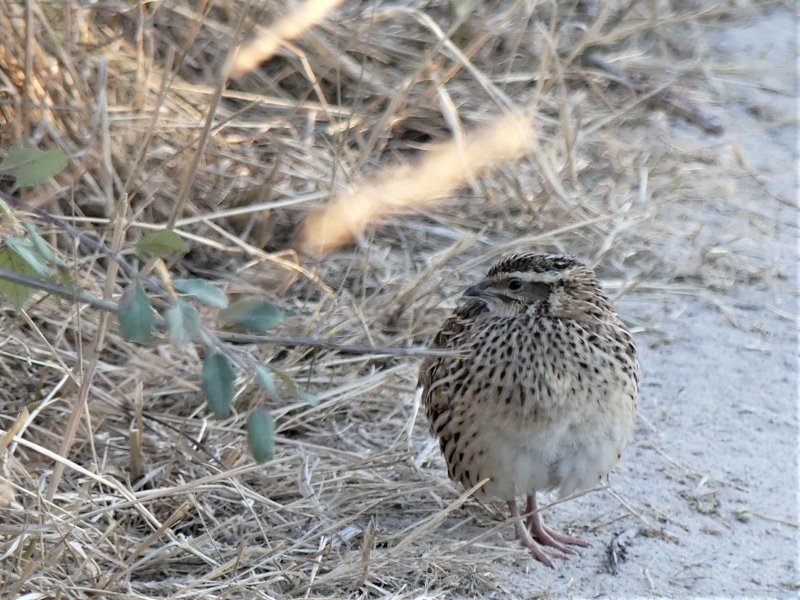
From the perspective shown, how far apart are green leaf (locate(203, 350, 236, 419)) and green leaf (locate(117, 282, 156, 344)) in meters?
0.11

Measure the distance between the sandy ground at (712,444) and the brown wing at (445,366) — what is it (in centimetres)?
51

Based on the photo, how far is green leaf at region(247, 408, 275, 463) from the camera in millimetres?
1870

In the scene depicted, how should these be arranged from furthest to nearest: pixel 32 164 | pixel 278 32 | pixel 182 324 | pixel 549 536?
pixel 278 32 → pixel 549 536 → pixel 32 164 → pixel 182 324

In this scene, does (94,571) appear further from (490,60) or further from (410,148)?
(490,60)

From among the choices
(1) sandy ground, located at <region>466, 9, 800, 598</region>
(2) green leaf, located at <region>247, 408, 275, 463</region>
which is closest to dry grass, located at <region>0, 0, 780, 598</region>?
(1) sandy ground, located at <region>466, 9, 800, 598</region>

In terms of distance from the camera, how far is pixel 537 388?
3135mm

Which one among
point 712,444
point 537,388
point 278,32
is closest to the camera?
point 537,388

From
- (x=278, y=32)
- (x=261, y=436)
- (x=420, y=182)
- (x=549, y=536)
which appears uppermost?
(x=261, y=436)

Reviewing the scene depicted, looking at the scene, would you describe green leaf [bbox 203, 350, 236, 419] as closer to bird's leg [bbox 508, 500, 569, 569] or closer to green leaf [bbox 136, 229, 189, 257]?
green leaf [bbox 136, 229, 189, 257]

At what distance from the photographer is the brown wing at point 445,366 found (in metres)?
3.31

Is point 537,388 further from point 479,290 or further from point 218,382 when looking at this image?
point 218,382

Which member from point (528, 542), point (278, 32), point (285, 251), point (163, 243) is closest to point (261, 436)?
point (163, 243)

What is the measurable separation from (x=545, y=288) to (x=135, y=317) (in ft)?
5.62

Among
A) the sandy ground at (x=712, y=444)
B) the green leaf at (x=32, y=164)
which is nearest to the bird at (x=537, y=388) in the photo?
the sandy ground at (x=712, y=444)
